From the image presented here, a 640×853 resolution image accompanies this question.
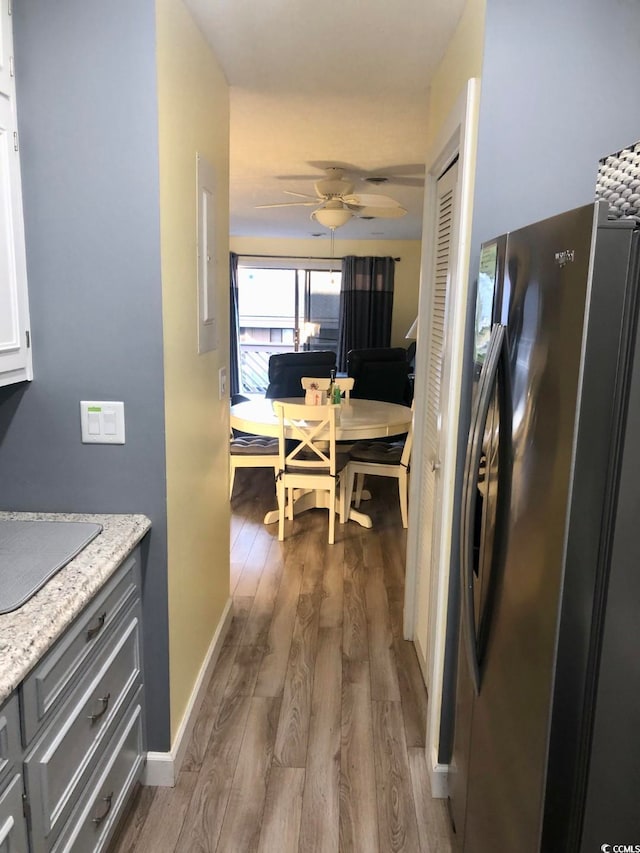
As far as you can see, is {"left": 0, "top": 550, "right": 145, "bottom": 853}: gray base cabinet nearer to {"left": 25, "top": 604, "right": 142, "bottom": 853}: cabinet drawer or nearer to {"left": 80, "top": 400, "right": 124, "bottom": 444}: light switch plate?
{"left": 25, "top": 604, "right": 142, "bottom": 853}: cabinet drawer

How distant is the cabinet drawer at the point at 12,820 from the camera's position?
1117mm

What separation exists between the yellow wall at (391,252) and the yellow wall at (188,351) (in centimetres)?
602

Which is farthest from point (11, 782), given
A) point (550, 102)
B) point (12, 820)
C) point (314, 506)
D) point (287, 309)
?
point (287, 309)

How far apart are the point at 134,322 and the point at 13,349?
327 millimetres

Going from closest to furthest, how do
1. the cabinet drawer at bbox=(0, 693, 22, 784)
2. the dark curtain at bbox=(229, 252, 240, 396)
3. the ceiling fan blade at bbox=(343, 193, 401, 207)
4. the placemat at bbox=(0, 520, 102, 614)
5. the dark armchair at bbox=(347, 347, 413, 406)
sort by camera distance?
1. the cabinet drawer at bbox=(0, 693, 22, 784)
2. the placemat at bbox=(0, 520, 102, 614)
3. the ceiling fan blade at bbox=(343, 193, 401, 207)
4. the dark armchair at bbox=(347, 347, 413, 406)
5. the dark curtain at bbox=(229, 252, 240, 396)

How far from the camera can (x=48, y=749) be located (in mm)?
1293

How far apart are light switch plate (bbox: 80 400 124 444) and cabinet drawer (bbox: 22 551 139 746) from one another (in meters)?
0.35

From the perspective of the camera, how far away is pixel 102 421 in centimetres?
184

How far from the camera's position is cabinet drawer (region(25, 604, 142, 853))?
1.26 meters

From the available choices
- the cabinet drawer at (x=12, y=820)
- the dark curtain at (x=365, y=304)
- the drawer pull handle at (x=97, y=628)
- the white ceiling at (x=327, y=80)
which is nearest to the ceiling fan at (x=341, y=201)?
the white ceiling at (x=327, y=80)

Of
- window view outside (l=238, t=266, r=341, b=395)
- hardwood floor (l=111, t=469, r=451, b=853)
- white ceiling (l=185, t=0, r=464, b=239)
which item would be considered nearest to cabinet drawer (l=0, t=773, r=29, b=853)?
hardwood floor (l=111, t=469, r=451, b=853)

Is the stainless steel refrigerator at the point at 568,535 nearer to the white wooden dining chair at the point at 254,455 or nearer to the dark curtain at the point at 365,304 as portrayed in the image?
the white wooden dining chair at the point at 254,455

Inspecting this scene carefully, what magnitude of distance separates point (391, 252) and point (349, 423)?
4.81 metres

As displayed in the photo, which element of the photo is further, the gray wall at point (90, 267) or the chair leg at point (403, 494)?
the chair leg at point (403, 494)
